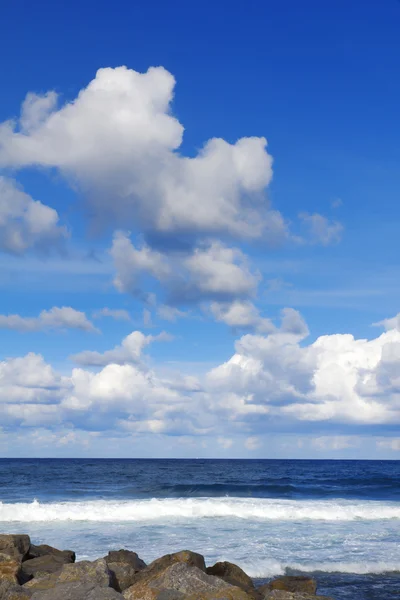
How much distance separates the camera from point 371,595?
44.2 feet

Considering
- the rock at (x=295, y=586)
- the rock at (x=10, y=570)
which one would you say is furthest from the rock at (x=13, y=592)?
the rock at (x=295, y=586)

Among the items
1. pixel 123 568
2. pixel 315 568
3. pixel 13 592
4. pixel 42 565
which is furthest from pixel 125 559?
pixel 315 568

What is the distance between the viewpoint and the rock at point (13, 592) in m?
10.0

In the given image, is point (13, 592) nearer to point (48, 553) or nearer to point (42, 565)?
point (42, 565)

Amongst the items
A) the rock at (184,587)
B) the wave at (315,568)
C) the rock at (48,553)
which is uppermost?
the rock at (184,587)

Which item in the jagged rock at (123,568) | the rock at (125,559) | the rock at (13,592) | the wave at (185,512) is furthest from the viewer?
the wave at (185,512)

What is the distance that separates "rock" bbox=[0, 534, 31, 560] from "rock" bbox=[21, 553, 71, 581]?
0.28 m

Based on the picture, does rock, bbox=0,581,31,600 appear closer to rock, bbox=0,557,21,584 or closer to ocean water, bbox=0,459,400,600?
rock, bbox=0,557,21,584

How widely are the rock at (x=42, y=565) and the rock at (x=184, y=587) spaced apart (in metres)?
2.92

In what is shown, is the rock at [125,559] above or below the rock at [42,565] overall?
above

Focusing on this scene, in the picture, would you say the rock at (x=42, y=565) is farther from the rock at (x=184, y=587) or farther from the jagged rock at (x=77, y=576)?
the rock at (x=184, y=587)

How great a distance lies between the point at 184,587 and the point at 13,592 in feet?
9.90

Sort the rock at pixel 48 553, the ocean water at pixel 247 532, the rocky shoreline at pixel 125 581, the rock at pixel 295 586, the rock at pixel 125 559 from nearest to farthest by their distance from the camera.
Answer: the rocky shoreline at pixel 125 581 → the rock at pixel 295 586 → the rock at pixel 125 559 → the rock at pixel 48 553 → the ocean water at pixel 247 532

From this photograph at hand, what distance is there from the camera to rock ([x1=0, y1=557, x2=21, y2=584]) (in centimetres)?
1136
